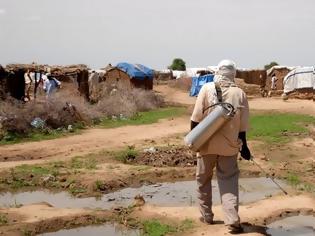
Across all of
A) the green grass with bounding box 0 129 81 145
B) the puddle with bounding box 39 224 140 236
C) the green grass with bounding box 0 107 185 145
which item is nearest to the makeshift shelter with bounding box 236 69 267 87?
the green grass with bounding box 0 107 185 145

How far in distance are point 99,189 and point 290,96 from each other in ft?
73.7

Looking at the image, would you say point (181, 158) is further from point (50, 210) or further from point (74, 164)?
point (50, 210)

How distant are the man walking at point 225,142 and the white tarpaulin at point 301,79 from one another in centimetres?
2417

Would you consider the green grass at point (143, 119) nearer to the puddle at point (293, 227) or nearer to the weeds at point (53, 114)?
the weeds at point (53, 114)

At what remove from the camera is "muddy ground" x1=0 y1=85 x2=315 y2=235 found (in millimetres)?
6574

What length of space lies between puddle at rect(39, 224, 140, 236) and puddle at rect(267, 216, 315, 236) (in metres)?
1.69

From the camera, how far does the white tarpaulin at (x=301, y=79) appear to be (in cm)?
2895

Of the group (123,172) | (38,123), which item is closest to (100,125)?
(38,123)

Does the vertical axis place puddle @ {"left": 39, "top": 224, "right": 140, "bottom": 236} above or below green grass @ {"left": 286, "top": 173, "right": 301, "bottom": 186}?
below

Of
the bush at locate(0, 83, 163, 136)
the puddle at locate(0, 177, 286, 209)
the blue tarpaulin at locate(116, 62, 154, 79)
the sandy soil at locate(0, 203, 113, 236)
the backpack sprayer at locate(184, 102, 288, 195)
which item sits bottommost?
the puddle at locate(0, 177, 286, 209)

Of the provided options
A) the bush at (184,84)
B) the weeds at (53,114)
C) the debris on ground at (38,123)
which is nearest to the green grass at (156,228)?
the weeds at (53,114)

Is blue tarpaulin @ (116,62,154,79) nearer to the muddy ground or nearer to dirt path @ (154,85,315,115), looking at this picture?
A: dirt path @ (154,85,315,115)

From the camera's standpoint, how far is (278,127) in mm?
15461

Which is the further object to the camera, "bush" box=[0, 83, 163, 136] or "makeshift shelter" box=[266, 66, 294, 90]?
"makeshift shelter" box=[266, 66, 294, 90]
